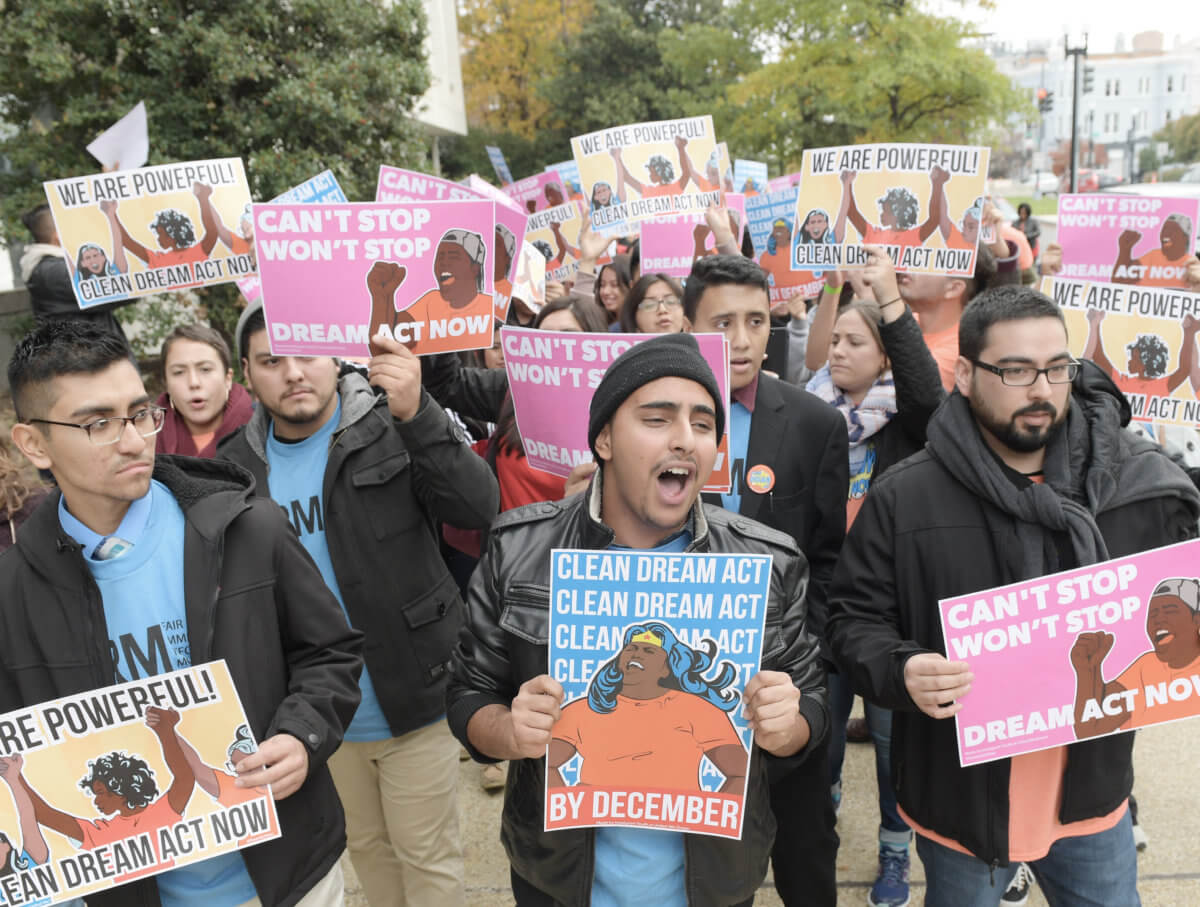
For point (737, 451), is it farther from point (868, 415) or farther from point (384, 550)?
point (384, 550)

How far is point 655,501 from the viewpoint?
2121 millimetres

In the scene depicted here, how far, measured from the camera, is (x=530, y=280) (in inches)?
226

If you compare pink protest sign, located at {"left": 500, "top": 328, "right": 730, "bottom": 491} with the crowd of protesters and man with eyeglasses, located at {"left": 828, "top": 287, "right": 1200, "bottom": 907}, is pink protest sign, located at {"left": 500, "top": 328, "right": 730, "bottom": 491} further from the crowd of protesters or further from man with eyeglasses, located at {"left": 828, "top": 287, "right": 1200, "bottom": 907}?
man with eyeglasses, located at {"left": 828, "top": 287, "right": 1200, "bottom": 907}

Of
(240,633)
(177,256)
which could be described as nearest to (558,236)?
(177,256)

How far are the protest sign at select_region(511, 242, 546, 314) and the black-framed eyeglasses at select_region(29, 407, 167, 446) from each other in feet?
11.0

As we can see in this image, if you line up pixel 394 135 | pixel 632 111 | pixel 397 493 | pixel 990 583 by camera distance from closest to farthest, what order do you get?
pixel 990 583
pixel 397 493
pixel 394 135
pixel 632 111

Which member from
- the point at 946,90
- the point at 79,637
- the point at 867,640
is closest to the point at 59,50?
the point at 79,637

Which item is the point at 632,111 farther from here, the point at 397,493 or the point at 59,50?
the point at 397,493

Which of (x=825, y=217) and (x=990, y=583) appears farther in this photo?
(x=825, y=217)

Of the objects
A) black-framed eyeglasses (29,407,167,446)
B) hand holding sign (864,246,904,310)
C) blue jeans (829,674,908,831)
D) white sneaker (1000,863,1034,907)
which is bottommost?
white sneaker (1000,863,1034,907)

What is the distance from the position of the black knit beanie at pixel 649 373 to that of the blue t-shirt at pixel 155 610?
1.02 m

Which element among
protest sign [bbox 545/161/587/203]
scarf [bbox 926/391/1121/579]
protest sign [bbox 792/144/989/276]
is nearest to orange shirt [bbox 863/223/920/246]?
protest sign [bbox 792/144/989/276]

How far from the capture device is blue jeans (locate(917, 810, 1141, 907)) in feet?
7.91

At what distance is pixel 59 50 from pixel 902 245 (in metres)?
8.76
